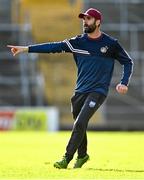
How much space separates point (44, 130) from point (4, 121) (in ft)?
5.10

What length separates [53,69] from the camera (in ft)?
99.4

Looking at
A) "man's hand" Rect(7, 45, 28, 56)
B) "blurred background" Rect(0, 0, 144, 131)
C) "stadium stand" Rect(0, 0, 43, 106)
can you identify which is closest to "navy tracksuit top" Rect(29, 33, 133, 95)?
"man's hand" Rect(7, 45, 28, 56)

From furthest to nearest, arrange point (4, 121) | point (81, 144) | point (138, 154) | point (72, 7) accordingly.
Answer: point (72, 7) < point (4, 121) < point (138, 154) < point (81, 144)

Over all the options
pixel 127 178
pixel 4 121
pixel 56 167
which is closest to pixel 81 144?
pixel 56 167

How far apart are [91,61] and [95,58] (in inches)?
2.8

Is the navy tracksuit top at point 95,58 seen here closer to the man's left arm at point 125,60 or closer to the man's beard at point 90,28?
the man's left arm at point 125,60

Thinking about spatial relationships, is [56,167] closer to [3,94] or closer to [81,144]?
[81,144]

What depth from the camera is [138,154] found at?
1429cm

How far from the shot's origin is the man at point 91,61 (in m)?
10.4

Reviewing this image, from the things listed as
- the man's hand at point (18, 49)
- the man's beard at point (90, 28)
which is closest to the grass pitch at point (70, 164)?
the man's hand at point (18, 49)

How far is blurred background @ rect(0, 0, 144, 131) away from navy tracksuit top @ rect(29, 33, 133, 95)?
703 inches

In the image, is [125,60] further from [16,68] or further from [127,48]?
[127,48]

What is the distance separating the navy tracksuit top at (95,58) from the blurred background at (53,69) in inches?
703

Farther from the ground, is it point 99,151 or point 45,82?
point 99,151
